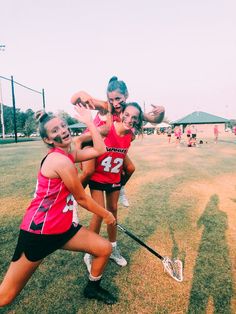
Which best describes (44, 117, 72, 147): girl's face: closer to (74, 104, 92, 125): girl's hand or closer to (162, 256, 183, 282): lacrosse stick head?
(74, 104, 92, 125): girl's hand

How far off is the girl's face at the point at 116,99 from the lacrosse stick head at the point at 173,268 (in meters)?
2.13

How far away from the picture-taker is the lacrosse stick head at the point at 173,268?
3.38 meters

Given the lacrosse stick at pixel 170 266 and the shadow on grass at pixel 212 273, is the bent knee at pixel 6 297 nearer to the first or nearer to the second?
the lacrosse stick at pixel 170 266

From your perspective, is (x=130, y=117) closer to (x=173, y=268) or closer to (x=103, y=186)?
(x=103, y=186)

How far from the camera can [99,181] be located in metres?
3.61

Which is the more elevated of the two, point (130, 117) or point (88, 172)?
point (130, 117)

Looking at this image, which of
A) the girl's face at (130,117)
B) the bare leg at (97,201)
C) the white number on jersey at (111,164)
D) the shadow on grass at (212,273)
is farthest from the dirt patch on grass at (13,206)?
the shadow on grass at (212,273)

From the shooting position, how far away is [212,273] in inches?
139

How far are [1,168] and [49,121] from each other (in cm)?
1031

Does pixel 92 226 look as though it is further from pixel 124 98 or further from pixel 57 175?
pixel 124 98

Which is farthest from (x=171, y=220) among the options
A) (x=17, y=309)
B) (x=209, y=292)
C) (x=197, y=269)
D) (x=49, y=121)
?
(x=49, y=121)

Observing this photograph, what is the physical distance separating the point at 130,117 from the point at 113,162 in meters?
0.65

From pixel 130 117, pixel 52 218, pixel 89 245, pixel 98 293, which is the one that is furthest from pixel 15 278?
pixel 130 117

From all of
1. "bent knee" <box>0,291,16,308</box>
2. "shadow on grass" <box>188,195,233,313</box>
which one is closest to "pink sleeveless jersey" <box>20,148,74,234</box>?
"bent knee" <box>0,291,16,308</box>
